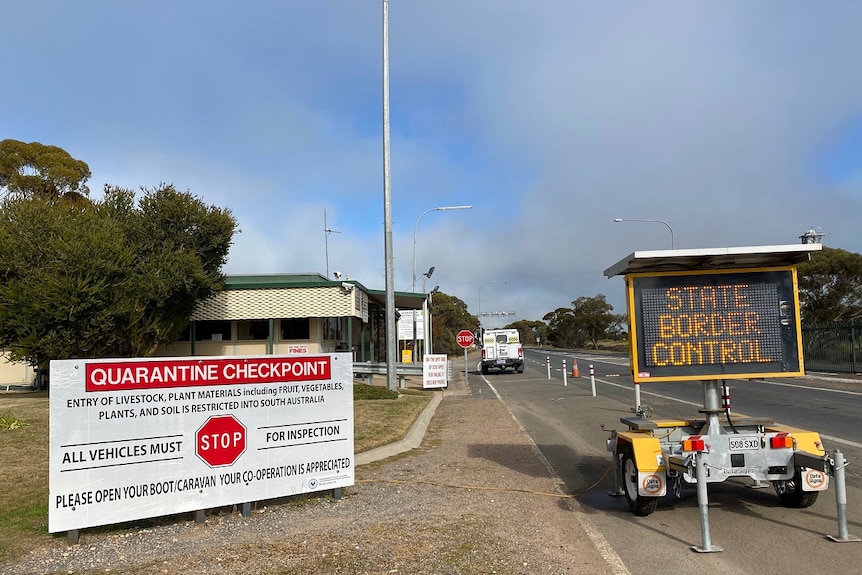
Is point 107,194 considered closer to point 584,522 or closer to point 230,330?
point 230,330

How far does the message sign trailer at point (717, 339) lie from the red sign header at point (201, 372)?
336 cm

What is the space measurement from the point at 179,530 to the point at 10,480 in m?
3.47

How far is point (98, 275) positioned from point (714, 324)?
21095 millimetres

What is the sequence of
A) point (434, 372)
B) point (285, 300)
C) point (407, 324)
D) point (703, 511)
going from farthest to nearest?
point (407, 324)
point (285, 300)
point (434, 372)
point (703, 511)

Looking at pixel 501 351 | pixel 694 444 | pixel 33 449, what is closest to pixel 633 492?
pixel 694 444

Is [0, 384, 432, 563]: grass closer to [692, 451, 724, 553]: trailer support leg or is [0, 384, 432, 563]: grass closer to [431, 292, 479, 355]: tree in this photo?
[692, 451, 724, 553]: trailer support leg

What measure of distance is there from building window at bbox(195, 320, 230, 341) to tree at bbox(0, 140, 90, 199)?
1504 centimetres

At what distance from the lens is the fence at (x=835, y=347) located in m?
27.6

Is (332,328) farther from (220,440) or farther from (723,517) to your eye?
(723,517)

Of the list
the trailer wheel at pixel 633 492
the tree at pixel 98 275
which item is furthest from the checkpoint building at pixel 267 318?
the trailer wheel at pixel 633 492

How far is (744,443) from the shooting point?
249 inches

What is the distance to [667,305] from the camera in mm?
6691

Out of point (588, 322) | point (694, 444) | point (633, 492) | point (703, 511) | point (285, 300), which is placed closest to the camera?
point (703, 511)

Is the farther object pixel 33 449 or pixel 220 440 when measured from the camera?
pixel 33 449
